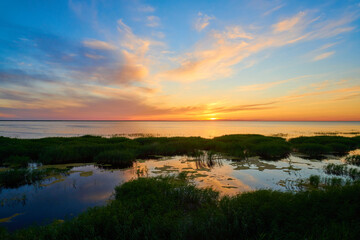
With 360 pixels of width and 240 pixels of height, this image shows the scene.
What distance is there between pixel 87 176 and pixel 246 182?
12.0m

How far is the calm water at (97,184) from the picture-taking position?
8.25 m

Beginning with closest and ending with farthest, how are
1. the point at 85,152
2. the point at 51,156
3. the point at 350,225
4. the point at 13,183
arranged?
the point at 350,225, the point at 13,183, the point at 51,156, the point at 85,152

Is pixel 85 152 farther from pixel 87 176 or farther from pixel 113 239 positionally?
pixel 113 239

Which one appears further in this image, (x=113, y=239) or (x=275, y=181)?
(x=275, y=181)

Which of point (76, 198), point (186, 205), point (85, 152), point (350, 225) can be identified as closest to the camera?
point (350, 225)

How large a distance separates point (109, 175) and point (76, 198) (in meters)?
4.17

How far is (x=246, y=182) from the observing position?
1186 cm

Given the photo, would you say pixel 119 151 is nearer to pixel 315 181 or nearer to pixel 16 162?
pixel 16 162

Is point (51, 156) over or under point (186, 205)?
over

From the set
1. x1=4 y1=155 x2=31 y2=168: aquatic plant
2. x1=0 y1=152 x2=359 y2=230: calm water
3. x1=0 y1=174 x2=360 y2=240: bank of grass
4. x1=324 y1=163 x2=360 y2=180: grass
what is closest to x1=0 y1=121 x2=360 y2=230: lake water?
x1=0 y1=152 x2=359 y2=230: calm water

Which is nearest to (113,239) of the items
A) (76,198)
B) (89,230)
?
(89,230)

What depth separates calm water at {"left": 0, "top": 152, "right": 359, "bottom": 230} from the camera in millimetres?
8250

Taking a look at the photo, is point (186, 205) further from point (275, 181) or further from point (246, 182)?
point (275, 181)

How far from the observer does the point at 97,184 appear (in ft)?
38.7
